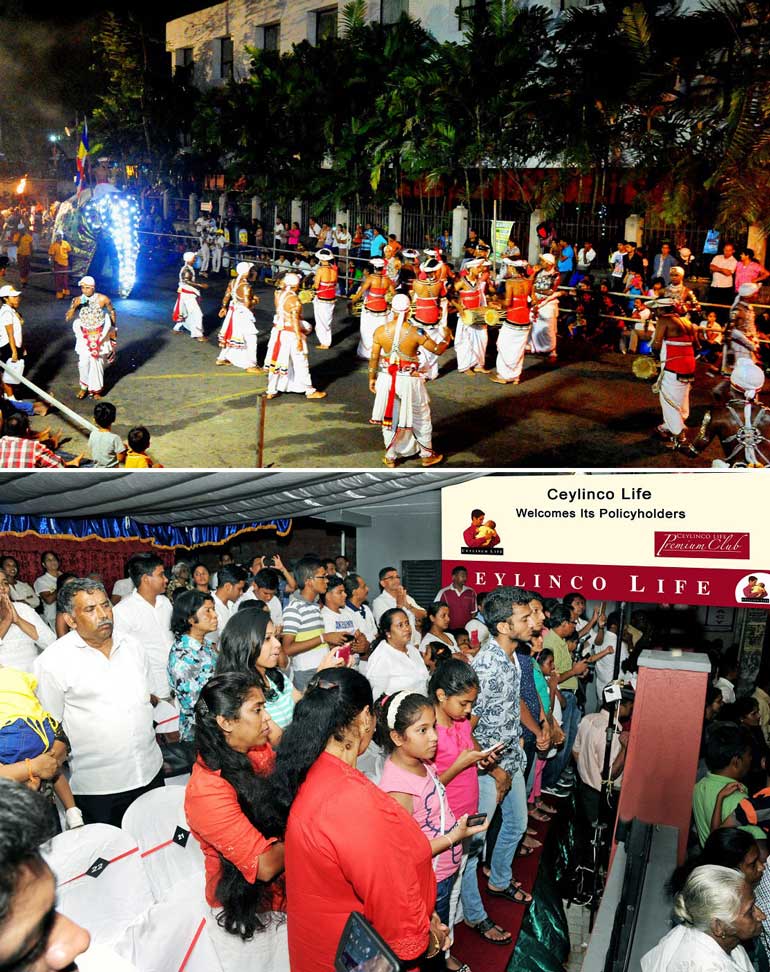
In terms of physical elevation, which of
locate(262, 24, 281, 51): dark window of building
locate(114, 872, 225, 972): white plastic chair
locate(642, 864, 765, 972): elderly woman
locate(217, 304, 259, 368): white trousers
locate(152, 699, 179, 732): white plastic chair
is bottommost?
locate(152, 699, 179, 732): white plastic chair

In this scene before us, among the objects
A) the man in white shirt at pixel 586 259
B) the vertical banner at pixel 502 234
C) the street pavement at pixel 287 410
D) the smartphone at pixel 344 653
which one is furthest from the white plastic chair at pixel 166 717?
the man in white shirt at pixel 586 259

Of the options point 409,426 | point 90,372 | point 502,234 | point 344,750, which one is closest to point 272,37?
point 502,234

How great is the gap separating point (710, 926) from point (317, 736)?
933 mm

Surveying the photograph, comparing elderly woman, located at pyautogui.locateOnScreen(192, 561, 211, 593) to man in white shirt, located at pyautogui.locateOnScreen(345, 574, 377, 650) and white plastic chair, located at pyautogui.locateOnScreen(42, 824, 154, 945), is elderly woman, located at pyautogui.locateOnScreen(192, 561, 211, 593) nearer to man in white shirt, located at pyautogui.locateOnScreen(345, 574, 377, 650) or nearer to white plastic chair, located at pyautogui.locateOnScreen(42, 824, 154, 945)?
man in white shirt, located at pyautogui.locateOnScreen(345, 574, 377, 650)

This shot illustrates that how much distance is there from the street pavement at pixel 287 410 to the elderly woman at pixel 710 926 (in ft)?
5.48

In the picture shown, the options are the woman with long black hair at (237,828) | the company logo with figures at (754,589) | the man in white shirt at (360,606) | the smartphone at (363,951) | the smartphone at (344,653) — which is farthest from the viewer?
the man in white shirt at (360,606)

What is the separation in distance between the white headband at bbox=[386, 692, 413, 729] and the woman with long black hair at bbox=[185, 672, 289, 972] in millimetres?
338

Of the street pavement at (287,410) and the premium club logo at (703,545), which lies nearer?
the street pavement at (287,410)

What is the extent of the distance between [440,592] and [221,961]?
8.07 feet

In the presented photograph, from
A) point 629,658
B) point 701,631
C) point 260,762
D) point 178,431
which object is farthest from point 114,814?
point 701,631

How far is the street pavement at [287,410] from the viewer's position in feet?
10.8

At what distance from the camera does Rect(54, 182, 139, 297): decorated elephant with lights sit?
9.63 feet

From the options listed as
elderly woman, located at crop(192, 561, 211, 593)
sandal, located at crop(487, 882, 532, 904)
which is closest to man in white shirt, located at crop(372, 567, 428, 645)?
elderly woman, located at crop(192, 561, 211, 593)

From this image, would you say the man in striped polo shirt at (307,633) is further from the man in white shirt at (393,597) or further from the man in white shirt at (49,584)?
the man in white shirt at (49,584)
